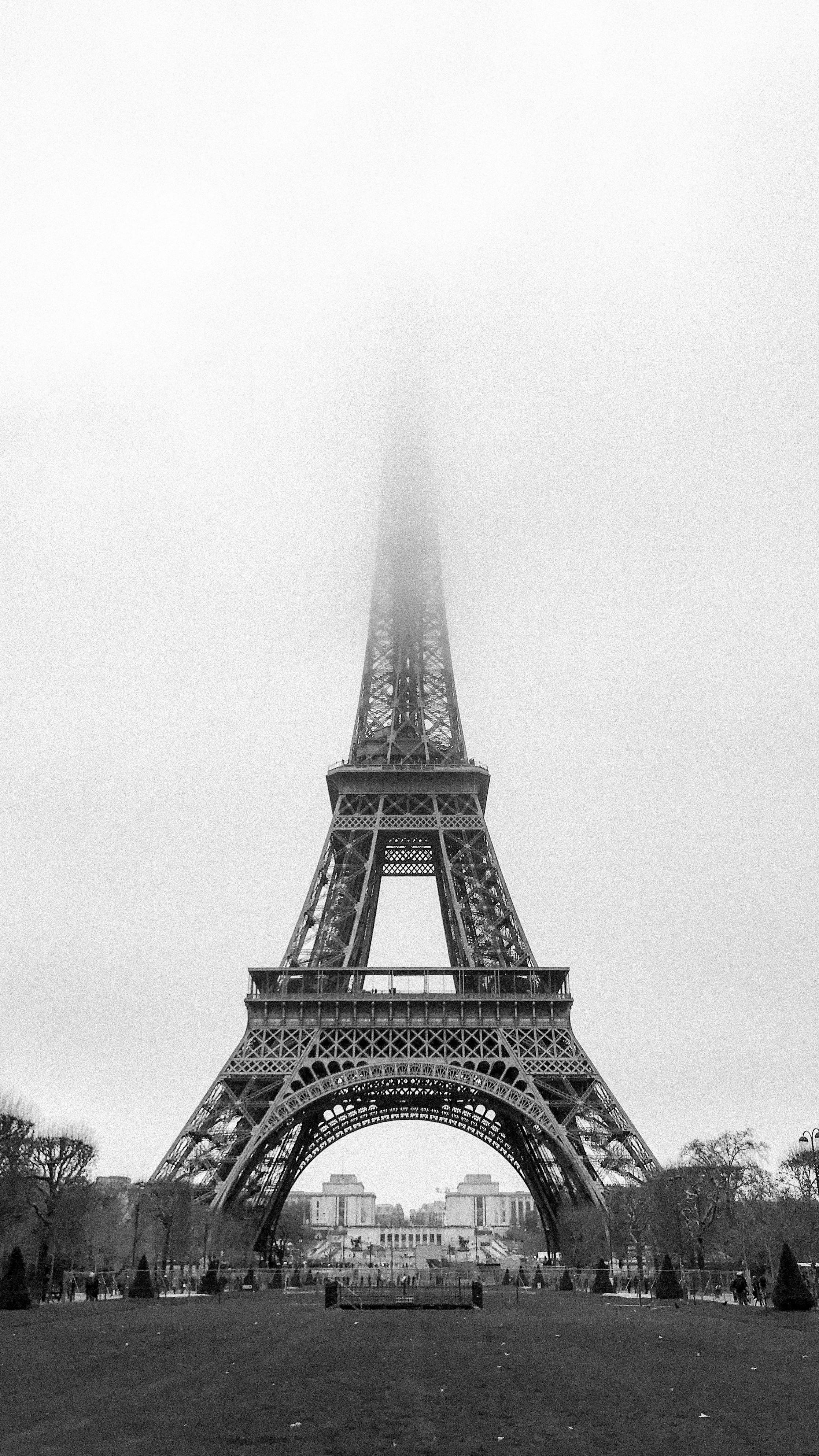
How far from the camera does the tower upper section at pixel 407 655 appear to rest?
84.7 meters

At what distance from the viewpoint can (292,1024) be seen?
68375mm

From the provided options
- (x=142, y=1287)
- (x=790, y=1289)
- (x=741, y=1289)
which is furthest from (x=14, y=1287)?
(x=790, y=1289)

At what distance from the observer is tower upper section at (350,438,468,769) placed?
278ft

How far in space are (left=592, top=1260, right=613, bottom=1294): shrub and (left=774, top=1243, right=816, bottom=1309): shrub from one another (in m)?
18.4

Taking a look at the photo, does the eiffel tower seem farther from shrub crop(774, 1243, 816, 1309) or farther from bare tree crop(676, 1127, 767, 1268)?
shrub crop(774, 1243, 816, 1309)

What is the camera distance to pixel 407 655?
91938 millimetres

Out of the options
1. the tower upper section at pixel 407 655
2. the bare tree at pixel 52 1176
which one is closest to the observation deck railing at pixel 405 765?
the tower upper section at pixel 407 655

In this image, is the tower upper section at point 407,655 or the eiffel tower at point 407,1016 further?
the tower upper section at point 407,655

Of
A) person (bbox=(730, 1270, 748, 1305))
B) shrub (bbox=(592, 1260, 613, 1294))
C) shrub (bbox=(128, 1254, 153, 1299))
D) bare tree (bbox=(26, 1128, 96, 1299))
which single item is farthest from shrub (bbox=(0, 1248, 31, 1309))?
shrub (bbox=(592, 1260, 613, 1294))

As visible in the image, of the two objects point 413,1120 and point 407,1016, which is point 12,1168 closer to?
point 407,1016

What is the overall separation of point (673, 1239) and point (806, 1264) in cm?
975

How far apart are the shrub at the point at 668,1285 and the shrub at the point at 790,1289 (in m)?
9.87

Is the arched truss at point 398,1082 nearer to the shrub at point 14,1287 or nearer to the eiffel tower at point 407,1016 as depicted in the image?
the eiffel tower at point 407,1016

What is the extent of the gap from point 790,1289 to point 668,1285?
1123 centimetres
